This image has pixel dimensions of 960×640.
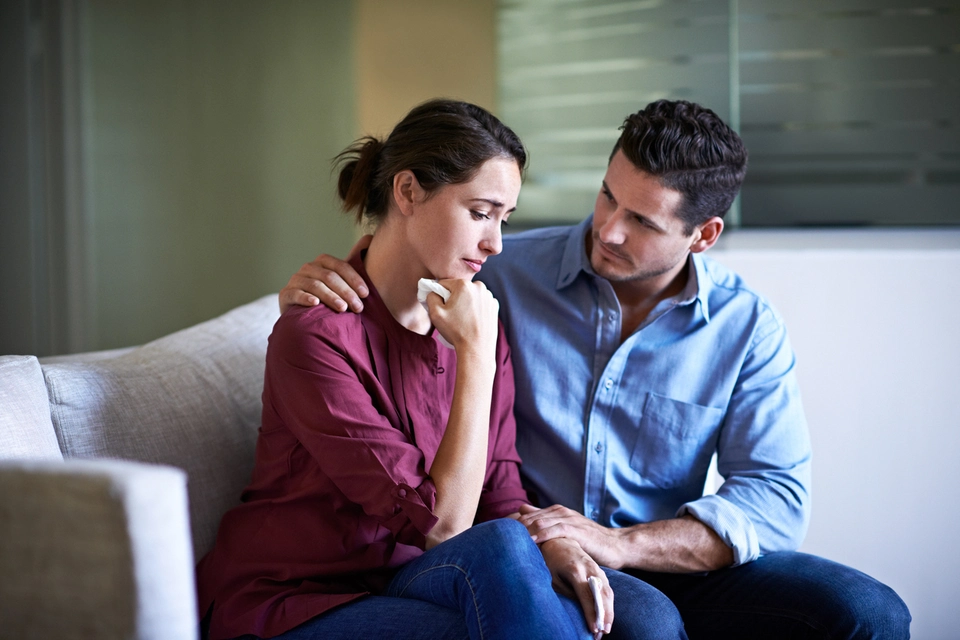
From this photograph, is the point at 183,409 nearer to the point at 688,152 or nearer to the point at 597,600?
the point at 597,600

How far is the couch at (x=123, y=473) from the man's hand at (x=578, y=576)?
1.77ft

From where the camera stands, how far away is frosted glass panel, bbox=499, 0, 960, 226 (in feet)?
7.32

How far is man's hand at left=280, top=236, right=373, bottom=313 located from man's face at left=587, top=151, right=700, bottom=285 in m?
0.52

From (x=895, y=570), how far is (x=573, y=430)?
1003 millimetres

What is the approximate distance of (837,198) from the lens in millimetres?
2295

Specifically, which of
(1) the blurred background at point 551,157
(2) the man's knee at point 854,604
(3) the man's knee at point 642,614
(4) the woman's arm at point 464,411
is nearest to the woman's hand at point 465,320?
(4) the woman's arm at point 464,411

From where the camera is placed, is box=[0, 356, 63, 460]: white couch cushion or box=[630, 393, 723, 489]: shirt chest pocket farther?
box=[630, 393, 723, 489]: shirt chest pocket

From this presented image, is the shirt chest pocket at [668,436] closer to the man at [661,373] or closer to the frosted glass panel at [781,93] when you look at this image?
the man at [661,373]

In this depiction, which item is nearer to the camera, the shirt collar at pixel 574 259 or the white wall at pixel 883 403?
the shirt collar at pixel 574 259

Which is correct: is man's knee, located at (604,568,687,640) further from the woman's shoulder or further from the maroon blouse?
the woman's shoulder

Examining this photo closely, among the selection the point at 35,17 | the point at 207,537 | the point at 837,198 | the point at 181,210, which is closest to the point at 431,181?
the point at 207,537

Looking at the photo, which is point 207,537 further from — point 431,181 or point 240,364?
point 431,181

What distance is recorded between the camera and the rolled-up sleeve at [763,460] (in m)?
1.45

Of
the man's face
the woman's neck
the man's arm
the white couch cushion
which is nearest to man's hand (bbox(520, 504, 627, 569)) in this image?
the man's arm
